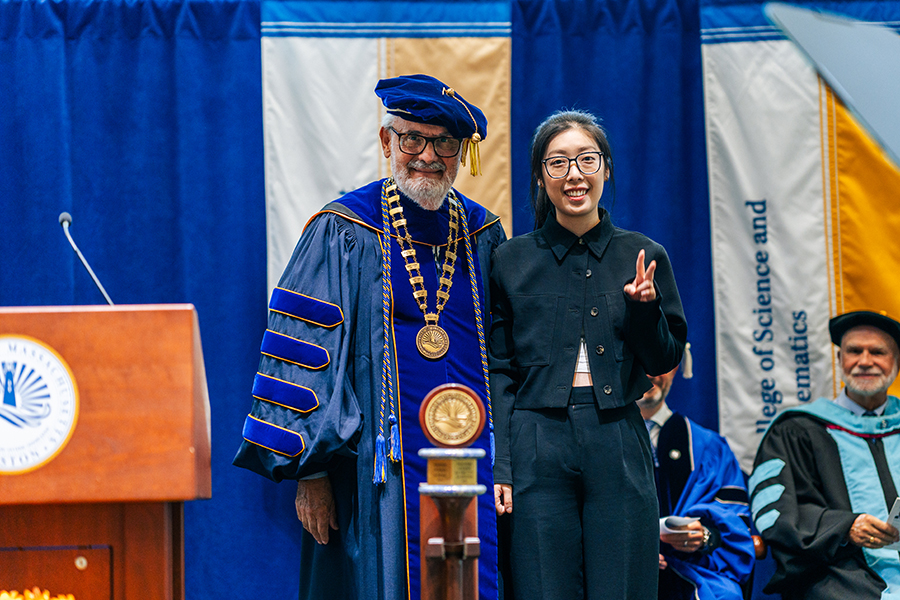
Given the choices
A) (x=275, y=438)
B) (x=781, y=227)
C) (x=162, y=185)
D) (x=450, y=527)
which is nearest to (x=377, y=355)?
(x=275, y=438)

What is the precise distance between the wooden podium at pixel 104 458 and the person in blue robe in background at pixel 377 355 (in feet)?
2.11

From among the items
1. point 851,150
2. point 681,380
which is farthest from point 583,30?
point 681,380

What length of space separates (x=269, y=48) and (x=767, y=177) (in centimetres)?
241

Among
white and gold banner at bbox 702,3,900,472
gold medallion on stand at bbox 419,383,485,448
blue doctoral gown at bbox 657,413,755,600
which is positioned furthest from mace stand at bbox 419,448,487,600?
white and gold banner at bbox 702,3,900,472

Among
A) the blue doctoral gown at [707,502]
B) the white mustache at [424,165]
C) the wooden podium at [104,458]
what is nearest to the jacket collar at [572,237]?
the white mustache at [424,165]

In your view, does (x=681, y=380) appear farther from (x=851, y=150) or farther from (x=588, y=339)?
(x=588, y=339)

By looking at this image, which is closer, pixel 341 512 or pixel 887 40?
pixel 887 40

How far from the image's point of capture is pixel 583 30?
14.0ft

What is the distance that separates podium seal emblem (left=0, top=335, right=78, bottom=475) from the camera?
66.1 inches

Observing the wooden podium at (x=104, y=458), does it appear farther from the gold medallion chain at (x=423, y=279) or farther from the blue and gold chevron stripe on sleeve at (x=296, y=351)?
the gold medallion chain at (x=423, y=279)

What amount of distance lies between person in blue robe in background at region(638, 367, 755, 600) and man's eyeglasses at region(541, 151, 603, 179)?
152 centimetres

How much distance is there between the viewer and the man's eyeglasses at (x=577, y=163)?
249 cm

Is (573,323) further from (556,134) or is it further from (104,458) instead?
(104,458)

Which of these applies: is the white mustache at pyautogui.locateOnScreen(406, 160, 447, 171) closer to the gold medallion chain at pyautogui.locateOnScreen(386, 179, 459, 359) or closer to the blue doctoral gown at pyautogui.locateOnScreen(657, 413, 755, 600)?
the gold medallion chain at pyautogui.locateOnScreen(386, 179, 459, 359)
